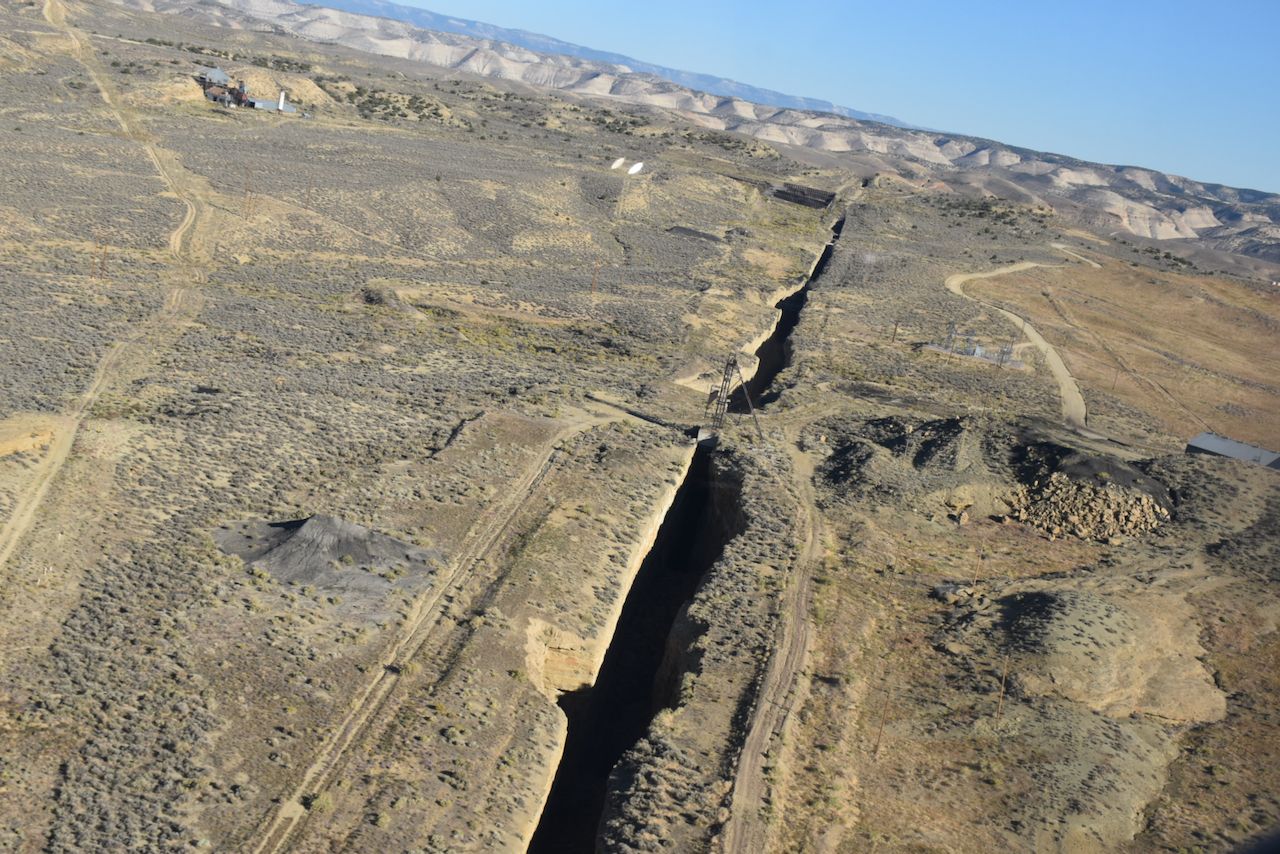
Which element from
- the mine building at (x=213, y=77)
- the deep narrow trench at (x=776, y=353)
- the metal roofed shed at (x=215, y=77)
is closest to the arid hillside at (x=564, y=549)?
the deep narrow trench at (x=776, y=353)

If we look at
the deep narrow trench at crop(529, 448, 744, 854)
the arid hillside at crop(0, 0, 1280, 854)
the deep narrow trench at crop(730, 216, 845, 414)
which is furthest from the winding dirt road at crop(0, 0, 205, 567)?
the deep narrow trench at crop(730, 216, 845, 414)

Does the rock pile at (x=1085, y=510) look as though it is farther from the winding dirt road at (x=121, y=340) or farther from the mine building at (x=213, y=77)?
the mine building at (x=213, y=77)

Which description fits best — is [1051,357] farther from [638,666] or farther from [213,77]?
[213,77]

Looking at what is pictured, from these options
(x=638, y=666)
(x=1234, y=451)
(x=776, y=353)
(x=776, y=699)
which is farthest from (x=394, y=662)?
(x=776, y=353)

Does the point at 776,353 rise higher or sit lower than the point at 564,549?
higher

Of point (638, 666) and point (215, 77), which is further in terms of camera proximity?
point (215, 77)

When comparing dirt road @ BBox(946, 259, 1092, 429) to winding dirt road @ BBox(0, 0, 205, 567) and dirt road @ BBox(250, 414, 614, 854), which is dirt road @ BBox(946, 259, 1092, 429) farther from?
winding dirt road @ BBox(0, 0, 205, 567)

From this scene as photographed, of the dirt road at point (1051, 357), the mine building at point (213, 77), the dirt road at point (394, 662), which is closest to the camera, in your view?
the dirt road at point (394, 662)
